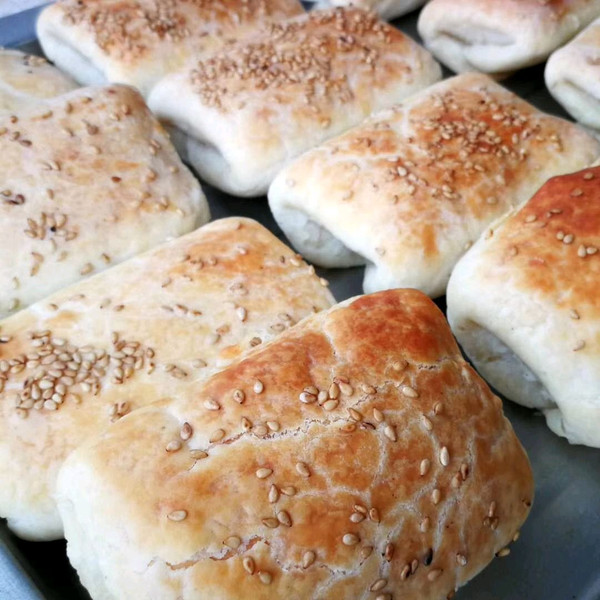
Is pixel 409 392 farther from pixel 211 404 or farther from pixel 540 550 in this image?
pixel 540 550

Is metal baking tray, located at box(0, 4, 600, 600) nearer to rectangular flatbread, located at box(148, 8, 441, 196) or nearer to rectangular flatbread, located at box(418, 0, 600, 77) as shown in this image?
rectangular flatbread, located at box(148, 8, 441, 196)

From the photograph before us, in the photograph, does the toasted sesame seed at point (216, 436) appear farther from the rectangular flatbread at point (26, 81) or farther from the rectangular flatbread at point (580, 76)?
the rectangular flatbread at point (580, 76)

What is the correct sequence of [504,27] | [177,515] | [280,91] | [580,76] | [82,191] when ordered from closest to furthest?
[177,515] < [82,191] < [280,91] < [580,76] < [504,27]

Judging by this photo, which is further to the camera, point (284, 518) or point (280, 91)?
point (280, 91)

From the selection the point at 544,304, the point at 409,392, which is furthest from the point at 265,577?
the point at 544,304

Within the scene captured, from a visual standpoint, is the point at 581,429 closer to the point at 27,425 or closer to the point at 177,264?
the point at 177,264

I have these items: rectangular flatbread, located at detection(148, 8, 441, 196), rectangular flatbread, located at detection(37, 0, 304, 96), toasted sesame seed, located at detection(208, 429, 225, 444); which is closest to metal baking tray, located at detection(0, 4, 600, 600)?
toasted sesame seed, located at detection(208, 429, 225, 444)
